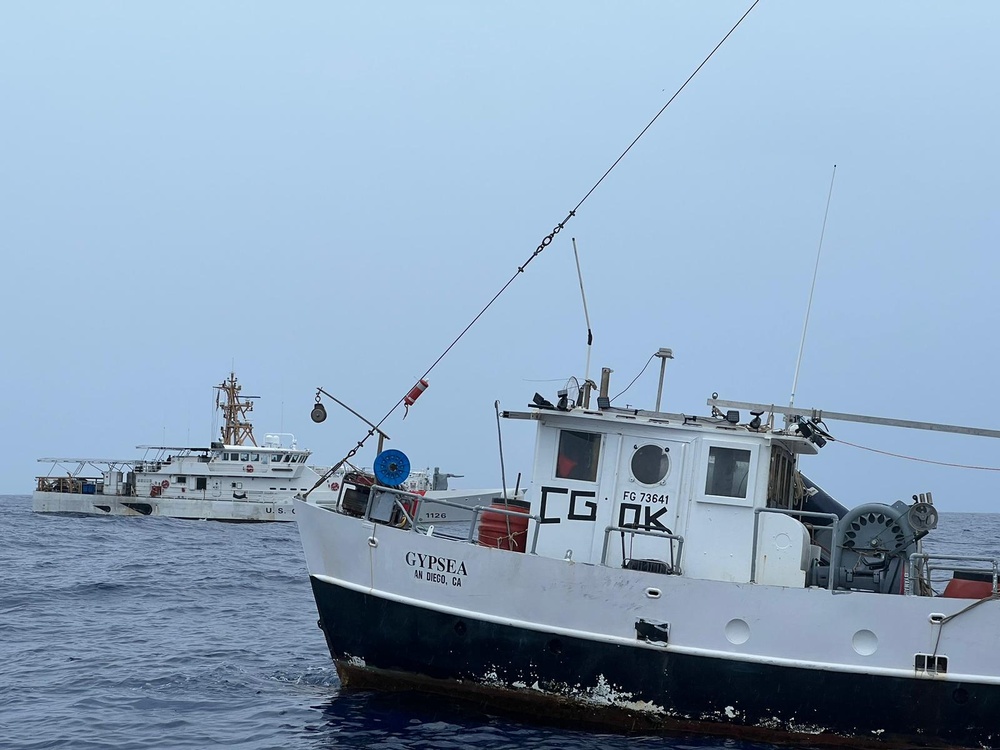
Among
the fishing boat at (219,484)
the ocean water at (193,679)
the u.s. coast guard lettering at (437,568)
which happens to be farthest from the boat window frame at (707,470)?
the fishing boat at (219,484)

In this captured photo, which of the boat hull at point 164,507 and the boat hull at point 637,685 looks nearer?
the boat hull at point 637,685

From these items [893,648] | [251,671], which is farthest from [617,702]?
[251,671]

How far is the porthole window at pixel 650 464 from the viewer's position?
1176 centimetres

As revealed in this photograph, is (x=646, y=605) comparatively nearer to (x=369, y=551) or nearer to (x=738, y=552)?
(x=738, y=552)

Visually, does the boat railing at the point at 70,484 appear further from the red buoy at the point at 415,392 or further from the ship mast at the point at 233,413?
the red buoy at the point at 415,392

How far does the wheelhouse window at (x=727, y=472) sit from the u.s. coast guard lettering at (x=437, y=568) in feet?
9.11

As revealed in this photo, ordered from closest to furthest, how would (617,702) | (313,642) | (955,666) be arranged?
(955,666), (617,702), (313,642)

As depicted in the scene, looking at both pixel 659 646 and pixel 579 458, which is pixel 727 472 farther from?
pixel 659 646

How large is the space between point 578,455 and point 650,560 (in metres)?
1.39

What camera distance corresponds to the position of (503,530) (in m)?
12.4

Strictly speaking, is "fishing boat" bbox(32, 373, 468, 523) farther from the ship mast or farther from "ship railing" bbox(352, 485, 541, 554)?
"ship railing" bbox(352, 485, 541, 554)

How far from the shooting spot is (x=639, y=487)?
38.6 ft

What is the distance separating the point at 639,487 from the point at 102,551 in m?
24.5

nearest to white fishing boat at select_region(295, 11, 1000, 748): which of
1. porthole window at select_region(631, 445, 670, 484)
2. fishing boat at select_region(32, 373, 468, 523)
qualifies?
porthole window at select_region(631, 445, 670, 484)
